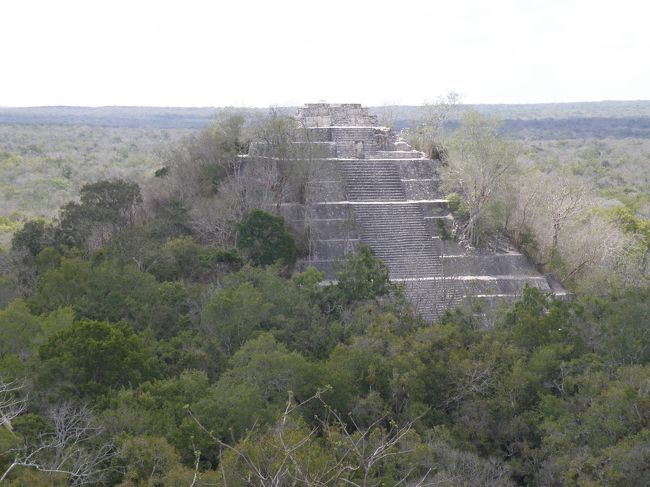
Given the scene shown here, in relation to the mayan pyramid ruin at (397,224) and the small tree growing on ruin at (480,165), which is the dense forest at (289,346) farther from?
the mayan pyramid ruin at (397,224)

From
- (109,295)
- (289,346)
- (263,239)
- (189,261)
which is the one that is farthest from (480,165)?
(109,295)

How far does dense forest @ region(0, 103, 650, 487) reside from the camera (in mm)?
10773

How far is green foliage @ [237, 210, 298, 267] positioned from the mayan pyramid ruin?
1034mm

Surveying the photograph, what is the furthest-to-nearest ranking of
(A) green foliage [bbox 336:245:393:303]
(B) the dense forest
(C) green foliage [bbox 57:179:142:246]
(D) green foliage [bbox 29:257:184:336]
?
(C) green foliage [bbox 57:179:142:246] < (A) green foliage [bbox 336:245:393:303] < (D) green foliage [bbox 29:257:184:336] < (B) the dense forest

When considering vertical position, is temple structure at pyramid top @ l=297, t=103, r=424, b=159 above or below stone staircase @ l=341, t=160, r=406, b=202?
above

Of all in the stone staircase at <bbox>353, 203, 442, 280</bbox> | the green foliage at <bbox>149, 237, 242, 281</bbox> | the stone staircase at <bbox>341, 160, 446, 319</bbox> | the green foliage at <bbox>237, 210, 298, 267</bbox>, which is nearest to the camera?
the green foliage at <bbox>149, 237, 242, 281</bbox>

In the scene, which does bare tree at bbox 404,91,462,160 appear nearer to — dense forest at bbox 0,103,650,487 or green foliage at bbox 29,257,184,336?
dense forest at bbox 0,103,650,487

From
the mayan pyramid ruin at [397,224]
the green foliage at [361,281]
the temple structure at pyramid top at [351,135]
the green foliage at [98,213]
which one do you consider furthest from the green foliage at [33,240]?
the green foliage at [361,281]

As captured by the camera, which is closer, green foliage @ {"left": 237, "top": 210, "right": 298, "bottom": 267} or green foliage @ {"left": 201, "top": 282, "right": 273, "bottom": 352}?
green foliage @ {"left": 201, "top": 282, "right": 273, "bottom": 352}

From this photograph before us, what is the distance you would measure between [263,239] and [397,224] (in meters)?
4.12

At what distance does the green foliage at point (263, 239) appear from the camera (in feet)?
61.1

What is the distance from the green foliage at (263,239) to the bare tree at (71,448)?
7.22 m

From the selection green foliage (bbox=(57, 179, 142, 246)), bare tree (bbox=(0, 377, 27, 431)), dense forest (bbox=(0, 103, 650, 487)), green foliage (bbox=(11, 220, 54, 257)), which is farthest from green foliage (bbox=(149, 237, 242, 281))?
bare tree (bbox=(0, 377, 27, 431))

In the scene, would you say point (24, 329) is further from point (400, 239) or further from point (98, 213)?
point (400, 239)
